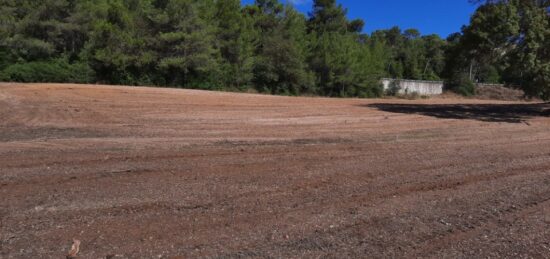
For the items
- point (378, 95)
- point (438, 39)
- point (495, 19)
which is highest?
point (438, 39)

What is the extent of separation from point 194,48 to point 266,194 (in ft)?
115

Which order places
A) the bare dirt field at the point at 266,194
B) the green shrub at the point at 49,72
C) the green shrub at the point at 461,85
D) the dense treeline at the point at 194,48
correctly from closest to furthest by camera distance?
the bare dirt field at the point at 266,194 → the green shrub at the point at 49,72 → the dense treeline at the point at 194,48 → the green shrub at the point at 461,85

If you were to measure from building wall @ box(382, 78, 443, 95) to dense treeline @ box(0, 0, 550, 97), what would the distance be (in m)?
3.03

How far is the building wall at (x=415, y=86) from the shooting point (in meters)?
57.3

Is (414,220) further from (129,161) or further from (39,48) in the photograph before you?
(39,48)

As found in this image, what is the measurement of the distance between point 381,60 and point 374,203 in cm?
5509

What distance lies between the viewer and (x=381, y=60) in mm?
58750

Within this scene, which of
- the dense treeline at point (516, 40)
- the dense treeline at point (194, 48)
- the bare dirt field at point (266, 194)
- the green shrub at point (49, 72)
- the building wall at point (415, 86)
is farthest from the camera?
the building wall at point (415, 86)

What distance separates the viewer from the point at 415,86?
60.2m

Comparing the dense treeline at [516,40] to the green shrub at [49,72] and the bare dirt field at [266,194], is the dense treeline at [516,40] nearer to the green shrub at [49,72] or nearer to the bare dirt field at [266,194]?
the bare dirt field at [266,194]

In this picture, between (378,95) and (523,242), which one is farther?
(378,95)

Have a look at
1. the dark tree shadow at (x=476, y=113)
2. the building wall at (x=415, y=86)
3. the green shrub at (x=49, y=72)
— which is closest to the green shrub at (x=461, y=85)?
the building wall at (x=415, y=86)

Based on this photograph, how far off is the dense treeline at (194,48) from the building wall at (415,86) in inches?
119

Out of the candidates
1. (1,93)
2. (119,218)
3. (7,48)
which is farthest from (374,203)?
(7,48)
